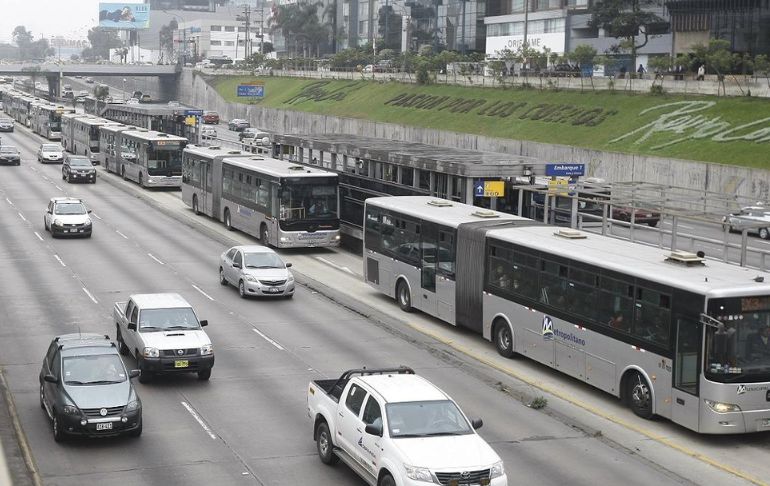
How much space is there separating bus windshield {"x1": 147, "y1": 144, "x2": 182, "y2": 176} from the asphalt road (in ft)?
69.7

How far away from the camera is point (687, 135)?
223 feet

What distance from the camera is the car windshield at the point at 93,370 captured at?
20266mm

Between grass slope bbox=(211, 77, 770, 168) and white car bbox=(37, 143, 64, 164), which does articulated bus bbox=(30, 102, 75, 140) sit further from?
grass slope bbox=(211, 77, 770, 168)

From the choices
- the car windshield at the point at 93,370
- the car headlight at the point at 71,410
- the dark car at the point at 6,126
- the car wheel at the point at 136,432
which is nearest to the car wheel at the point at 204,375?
the car windshield at the point at 93,370

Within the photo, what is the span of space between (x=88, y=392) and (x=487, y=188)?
1869 cm

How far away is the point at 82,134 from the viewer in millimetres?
85750

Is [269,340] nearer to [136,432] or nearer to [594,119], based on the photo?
[136,432]

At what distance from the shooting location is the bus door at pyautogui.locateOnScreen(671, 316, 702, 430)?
20562 mm

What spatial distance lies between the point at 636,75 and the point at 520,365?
195 ft

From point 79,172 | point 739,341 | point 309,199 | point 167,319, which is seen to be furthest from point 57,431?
point 79,172

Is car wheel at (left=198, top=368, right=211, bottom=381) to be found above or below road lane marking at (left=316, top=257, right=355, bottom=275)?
below

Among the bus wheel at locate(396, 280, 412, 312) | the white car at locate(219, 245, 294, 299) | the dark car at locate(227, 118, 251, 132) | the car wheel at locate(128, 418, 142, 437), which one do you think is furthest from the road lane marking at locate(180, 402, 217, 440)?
the dark car at locate(227, 118, 251, 132)

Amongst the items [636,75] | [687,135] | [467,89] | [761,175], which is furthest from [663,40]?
[761,175]

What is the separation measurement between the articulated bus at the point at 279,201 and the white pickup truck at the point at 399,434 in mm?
24975
